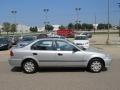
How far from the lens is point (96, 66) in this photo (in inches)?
499

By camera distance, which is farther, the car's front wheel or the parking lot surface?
the car's front wheel

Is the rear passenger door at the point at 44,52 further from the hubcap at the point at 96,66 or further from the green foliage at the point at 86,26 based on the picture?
the green foliage at the point at 86,26

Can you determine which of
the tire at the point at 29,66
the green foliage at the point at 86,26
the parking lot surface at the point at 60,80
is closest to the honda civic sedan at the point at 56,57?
the tire at the point at 29,66

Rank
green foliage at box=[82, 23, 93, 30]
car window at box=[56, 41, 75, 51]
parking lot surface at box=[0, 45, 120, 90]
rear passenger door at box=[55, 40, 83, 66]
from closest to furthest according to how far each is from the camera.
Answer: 1. parking lot surface at box=[0, 45, 120, 90]
2. rear passenger door at box=[55, 40, 83, 66]
3. car window at box=[56, 41, 75, 51]
4. green foliage at box=[82, 23, 93, 30]

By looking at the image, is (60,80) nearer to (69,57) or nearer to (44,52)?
(69,57)

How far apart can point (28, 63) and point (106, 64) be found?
11.0ft

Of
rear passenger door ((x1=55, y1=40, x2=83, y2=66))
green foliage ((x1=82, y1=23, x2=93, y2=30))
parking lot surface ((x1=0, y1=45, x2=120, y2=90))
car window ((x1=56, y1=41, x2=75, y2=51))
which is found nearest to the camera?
parking lot surface ((x1=0, y1=45, x2=120, y2=90))

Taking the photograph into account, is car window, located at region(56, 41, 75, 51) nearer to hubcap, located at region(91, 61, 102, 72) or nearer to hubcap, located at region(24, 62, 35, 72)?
hubcap, located at region(91, 61, 102, 72)

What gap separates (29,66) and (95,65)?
2.82m

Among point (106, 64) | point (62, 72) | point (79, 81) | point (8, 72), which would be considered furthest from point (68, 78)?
point (8, 72)

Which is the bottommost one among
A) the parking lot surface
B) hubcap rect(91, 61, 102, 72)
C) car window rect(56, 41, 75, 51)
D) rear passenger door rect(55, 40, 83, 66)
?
the parking lot surface

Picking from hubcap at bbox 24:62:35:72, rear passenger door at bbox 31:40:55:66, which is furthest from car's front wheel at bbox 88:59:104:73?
hubcap at bbox 24:62:35:72

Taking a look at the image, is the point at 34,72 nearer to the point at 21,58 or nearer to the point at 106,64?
the point at 21,58

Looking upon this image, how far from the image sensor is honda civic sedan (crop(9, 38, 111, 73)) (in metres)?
12.6
